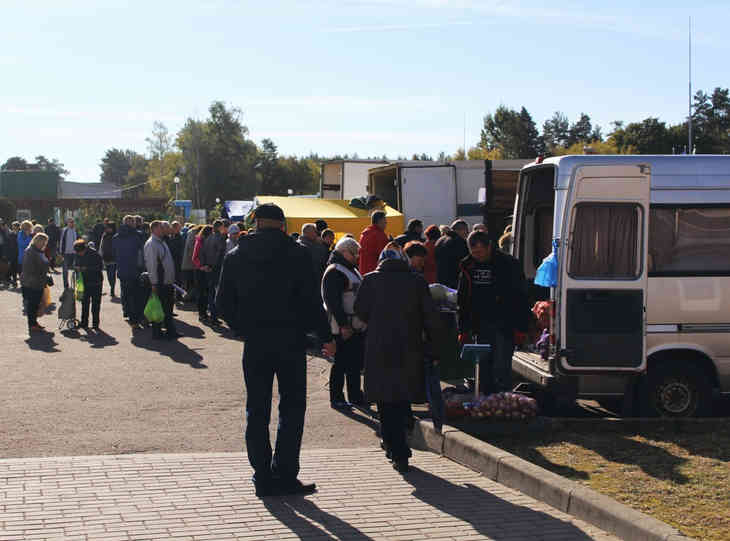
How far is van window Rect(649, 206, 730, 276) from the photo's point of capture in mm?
9398

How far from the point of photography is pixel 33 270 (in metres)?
16.8

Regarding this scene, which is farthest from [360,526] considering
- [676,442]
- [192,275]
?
[192,275]

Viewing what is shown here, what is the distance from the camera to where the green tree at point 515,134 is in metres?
107

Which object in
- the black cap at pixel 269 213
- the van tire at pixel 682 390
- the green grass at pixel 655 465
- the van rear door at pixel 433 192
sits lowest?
the green grass at pixel 655 465

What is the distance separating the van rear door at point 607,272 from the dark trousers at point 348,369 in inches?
90.1

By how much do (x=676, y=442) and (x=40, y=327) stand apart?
1229cm

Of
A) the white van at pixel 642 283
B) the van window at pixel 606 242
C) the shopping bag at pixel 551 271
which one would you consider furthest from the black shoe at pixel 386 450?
the van window at pixel 606 242

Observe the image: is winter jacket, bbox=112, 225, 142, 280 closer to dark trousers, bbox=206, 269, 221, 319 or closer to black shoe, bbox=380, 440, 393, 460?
dark trousers, bbox=206, 269, 221, 319

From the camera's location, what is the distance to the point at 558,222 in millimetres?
9211

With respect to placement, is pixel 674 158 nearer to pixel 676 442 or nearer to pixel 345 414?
pixel 676 442

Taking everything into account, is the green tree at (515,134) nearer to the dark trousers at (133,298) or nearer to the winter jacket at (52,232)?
the winter jacket at (52,232)

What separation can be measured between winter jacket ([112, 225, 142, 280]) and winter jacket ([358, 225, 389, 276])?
560 centimetres

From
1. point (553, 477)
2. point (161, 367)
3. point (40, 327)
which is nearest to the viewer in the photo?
point (553, 477)

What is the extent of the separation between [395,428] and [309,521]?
5.44ft
